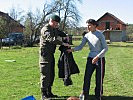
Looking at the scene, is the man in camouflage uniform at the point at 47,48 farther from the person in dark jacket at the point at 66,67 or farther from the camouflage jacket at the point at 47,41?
the person in dark jacket at the point at 66,67

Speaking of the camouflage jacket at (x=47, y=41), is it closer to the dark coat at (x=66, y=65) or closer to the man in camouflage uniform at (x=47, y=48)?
the man in camouflage uniform at (x=47, y=48)

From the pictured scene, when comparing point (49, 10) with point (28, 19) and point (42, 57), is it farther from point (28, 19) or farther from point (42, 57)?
point (42, 57)

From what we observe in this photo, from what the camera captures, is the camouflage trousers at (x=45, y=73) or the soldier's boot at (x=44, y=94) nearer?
the camouflage trousers at (x=45, y=73)

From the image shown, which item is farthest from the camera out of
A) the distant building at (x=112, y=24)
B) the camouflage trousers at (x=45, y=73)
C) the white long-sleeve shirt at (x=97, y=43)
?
the distant building at (x=112, y=24)

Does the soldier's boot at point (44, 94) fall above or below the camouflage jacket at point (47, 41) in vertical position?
below

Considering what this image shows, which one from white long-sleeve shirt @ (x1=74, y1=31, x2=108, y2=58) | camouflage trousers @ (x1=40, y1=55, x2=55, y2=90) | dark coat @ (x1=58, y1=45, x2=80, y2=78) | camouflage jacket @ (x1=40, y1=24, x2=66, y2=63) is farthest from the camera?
dark coat @ (x1=58, y1=45, x2=80, y2=78)

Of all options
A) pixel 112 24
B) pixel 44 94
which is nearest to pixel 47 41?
pixel 44 94

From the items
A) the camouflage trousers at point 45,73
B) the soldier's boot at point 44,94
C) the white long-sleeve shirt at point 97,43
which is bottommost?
the soldier's boot at point 44,94

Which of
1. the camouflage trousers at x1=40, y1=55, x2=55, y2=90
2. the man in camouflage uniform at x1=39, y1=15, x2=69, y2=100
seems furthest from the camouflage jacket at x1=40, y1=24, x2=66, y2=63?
the camouflage trousers at x1=40, y1=55, x2=55, y2=90

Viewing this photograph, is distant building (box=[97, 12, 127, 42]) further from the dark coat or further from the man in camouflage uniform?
the man in camouflage uniform

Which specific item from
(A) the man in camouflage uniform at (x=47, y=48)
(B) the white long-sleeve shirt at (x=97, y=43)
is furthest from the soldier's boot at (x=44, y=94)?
(B) the white long-sleeve shirt at (x=97, y=43)

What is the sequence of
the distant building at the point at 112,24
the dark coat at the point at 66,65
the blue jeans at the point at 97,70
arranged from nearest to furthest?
the blue jeans at the point at 97,70
the dark coat at the point at 66,65
the distant building at the point at 112,24

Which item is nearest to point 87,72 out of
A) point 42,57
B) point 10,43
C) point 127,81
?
point 42,57

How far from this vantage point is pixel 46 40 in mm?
8367
